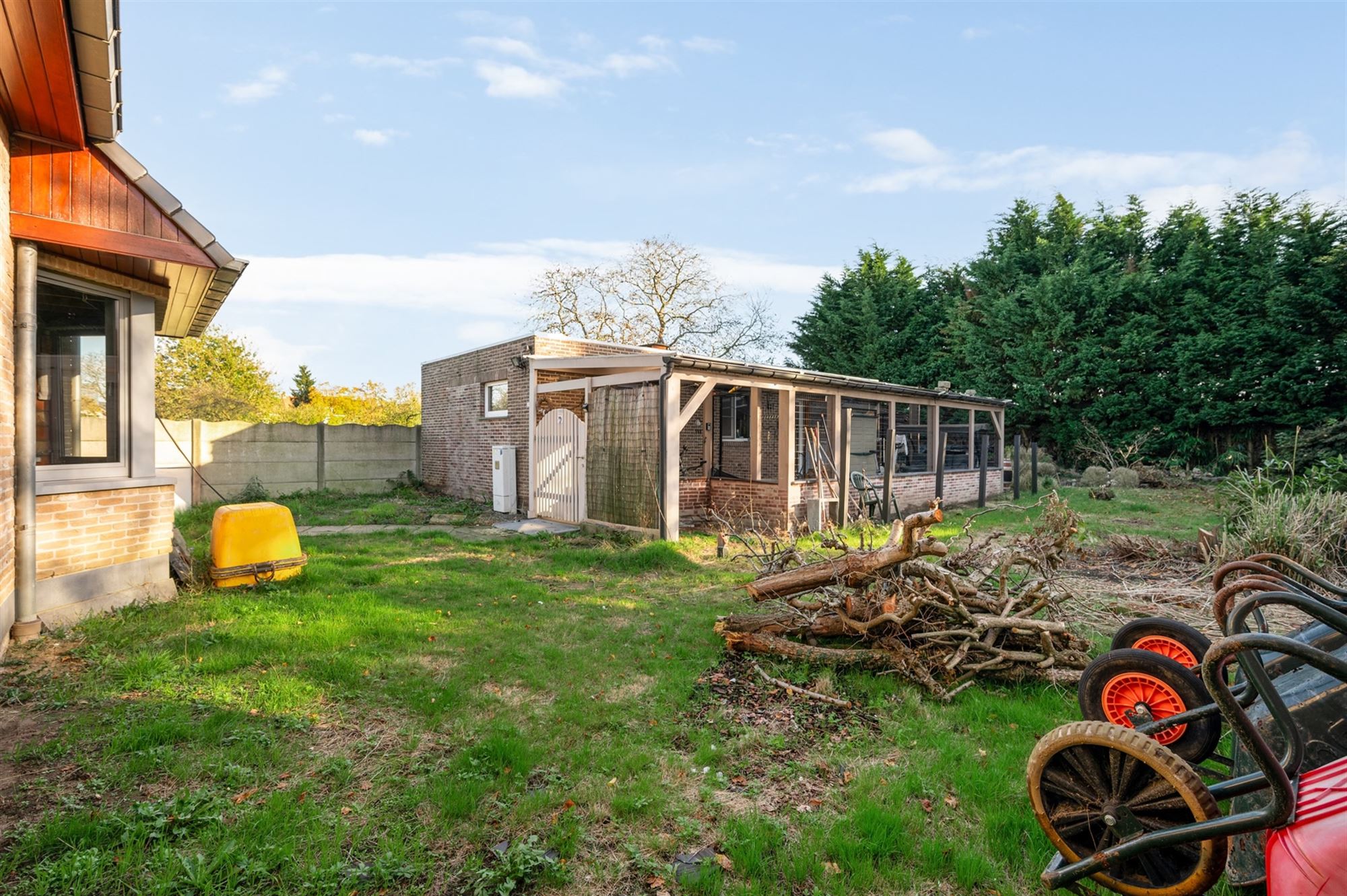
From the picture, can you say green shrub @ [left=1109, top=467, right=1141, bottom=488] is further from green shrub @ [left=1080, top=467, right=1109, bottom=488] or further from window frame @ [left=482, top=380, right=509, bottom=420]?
window frame @ [left=482, top=380, right=509, bottom=420]

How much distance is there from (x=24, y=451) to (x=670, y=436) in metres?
6.73

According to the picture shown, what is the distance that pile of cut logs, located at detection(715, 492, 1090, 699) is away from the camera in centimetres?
414

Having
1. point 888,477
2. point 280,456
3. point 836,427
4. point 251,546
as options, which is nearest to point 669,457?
point 836,427

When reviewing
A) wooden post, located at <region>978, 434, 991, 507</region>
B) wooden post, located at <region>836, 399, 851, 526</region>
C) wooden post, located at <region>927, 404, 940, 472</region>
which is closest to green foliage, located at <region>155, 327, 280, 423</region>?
→ wooden post, located at <region>836, 399, 851, 526</region>

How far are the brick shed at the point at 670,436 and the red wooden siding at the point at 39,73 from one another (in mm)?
6537

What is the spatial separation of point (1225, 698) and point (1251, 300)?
21118mm

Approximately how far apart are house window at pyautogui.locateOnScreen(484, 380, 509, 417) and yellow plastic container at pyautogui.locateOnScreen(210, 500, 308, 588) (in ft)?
23.9

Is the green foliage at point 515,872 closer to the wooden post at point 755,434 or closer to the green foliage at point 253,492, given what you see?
the wooden post at point 755,434

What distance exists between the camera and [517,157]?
12688 mm

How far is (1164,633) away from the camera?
327cm

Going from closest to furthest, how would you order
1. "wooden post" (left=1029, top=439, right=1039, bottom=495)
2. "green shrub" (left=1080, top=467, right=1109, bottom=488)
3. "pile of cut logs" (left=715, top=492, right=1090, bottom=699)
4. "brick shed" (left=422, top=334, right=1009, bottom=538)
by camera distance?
"pile of cut logs" (left=715, top=492, right=1090, bottom=699) → "brick shed" (left=422, top=334, right=1009, bottom=538) → "wooden post" (left=1029, top=439, right=1039, bottom=495) → "green shrub" (left=1080, top=467, right=1109, bottom=488)

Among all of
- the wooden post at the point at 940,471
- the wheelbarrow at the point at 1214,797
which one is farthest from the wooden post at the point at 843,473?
the wheelbarrow at the point at 1214,797

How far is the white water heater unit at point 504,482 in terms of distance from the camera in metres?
12.7

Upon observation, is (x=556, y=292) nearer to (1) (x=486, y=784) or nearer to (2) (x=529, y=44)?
(2) (x=529, y=44)
